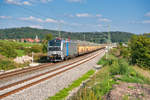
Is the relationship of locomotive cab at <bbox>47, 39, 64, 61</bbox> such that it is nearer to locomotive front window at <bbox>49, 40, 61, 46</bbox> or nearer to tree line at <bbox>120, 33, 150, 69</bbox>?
locomotive front window at <bbox>49, 40, 61, 46</bbox>

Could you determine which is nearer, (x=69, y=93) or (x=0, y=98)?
(x=0, y=98)

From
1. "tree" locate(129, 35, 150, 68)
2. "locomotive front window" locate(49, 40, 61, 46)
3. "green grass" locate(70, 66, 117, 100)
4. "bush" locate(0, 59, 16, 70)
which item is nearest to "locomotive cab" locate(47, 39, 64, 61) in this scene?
"locomotive front window" locate(49, 40, 61, 46)

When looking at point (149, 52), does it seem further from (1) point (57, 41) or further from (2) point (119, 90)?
(2) point (119, 90)

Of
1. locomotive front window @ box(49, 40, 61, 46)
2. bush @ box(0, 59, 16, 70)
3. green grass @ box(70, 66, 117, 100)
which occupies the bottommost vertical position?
bush @ box(0, 59, 16, 70)

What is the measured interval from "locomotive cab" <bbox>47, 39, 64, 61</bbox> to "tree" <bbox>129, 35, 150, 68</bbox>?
919cm

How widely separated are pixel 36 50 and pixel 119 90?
98.2 ft

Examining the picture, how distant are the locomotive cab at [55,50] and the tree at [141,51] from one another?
919cm

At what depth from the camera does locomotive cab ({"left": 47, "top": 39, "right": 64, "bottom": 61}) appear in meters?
21.5

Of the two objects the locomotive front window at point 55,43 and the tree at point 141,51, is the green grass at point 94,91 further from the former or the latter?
the locomotive front window at point 55,43

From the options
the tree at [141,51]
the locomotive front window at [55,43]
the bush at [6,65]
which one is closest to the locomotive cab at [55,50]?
the locomotive front window at [55,43]

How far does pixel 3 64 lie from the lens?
16.0m

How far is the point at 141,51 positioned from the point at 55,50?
10.7 m

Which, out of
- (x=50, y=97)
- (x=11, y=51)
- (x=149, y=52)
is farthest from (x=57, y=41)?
(x=50, y=97)

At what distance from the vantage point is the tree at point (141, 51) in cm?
2005
